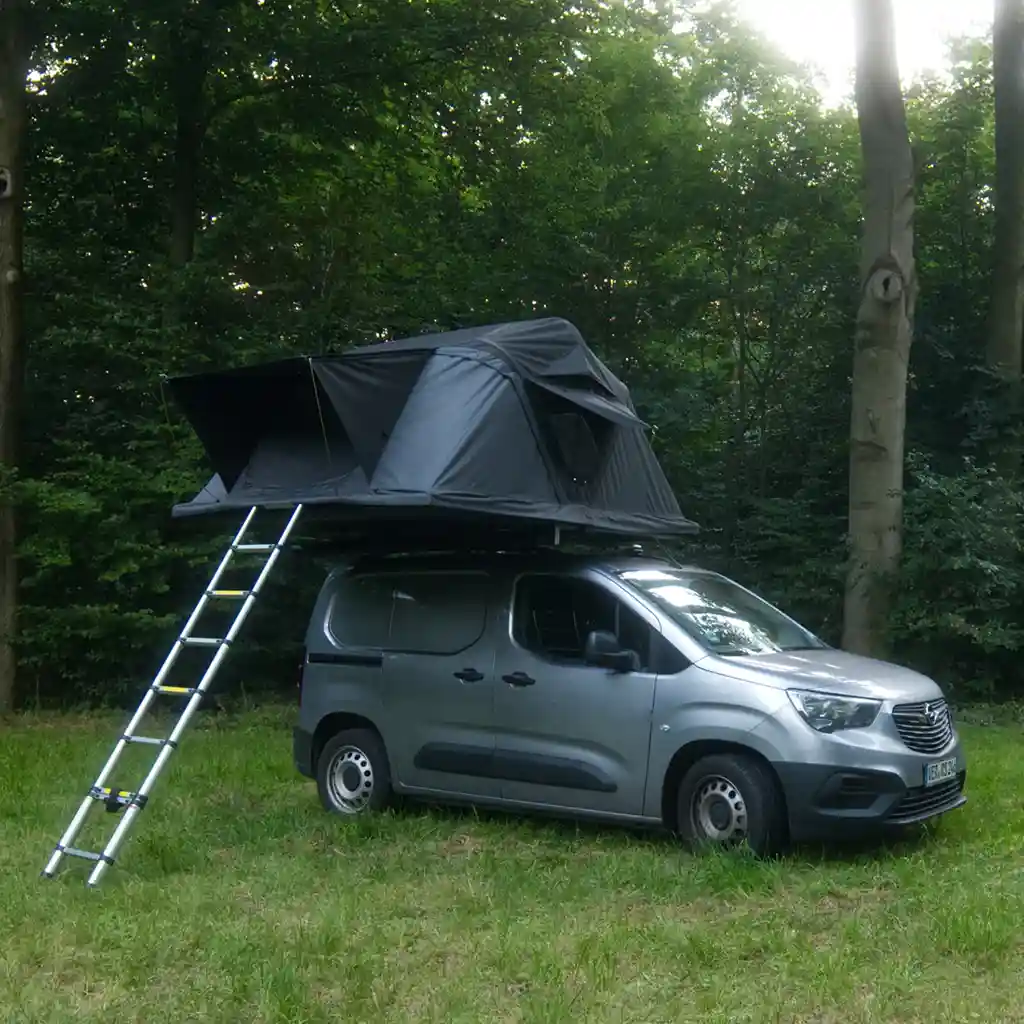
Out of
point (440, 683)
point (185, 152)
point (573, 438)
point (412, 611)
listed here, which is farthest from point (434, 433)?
point (185, 152)

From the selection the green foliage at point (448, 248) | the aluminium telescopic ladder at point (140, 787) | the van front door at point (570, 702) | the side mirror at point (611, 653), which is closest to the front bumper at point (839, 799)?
the van front door at point (570, 702)

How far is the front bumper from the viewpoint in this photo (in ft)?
23.6

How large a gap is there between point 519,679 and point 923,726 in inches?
99.5

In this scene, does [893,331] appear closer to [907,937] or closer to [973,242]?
[973,242]

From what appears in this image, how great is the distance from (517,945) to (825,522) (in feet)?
38.7

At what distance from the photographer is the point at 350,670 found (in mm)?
9422

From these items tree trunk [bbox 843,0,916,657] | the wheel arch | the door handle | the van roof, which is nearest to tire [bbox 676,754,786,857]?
the door handle

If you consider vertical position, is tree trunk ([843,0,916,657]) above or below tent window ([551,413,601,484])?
above

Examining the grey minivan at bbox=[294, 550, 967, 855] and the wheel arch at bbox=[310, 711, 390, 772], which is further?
the wheel arch at bbox=[310, 711, 390, 772]

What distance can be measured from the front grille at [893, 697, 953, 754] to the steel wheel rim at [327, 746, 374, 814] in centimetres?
376

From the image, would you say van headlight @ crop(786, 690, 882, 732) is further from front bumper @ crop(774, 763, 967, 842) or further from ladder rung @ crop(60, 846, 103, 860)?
ladder rung @ crop(60, 846, 103, 860)

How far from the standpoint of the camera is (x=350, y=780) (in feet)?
30.7

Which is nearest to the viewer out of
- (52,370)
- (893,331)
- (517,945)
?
(517,945)

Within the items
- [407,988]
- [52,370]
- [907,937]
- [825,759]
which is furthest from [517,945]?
[52,370]
